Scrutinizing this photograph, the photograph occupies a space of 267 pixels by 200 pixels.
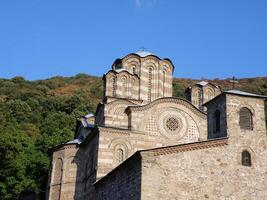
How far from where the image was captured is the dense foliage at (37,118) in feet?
98.8

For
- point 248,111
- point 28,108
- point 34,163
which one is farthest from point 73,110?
point 248,111

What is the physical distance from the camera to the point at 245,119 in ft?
53.7

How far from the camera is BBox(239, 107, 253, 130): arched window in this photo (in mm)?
16203

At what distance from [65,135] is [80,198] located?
595 inches

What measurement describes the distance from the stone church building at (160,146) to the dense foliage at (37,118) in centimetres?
612

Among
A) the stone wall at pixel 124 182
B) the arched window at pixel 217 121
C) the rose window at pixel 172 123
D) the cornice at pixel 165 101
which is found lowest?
the stone wall at pixel 124 182

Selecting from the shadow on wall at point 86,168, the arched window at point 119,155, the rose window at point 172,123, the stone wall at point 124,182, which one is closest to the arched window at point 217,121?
the stone wall at point 124,182

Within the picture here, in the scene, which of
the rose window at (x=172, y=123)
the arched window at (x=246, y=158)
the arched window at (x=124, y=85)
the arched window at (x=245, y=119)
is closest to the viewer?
the arched window at (x=246, y=158)

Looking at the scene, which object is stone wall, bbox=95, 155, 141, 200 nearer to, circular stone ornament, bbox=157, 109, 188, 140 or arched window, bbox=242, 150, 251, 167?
arched window, bbox=242, 150, 251, 167

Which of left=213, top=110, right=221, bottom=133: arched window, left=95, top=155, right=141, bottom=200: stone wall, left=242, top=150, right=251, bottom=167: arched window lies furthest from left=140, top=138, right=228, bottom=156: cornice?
left=213, top=110, right=221, bottom=133: arched window

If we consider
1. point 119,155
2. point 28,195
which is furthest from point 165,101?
point 28,195

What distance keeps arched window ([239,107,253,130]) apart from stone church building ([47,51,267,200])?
0.04m

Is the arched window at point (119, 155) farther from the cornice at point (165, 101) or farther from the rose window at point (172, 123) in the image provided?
the rose window at point (172, 123)

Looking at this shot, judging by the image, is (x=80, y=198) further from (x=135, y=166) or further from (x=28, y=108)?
(x=28, y=108)
